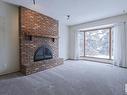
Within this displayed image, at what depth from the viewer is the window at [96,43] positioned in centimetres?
604

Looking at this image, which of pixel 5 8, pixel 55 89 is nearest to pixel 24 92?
pixel 55 89

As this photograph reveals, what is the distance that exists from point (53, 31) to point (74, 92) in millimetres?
3820

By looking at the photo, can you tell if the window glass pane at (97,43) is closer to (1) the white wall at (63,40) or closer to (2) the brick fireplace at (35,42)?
(1) the white wall at (63,40)

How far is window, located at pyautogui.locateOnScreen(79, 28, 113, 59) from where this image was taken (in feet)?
19.8

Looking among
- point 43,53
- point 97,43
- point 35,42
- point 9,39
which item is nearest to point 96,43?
point 97,43

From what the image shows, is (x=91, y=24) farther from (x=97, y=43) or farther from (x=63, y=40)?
(x=63, y=40)

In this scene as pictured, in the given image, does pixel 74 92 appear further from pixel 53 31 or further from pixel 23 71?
pixel 53 31

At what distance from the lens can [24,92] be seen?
2.33m

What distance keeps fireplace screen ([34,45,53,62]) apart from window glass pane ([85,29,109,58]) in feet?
9.79

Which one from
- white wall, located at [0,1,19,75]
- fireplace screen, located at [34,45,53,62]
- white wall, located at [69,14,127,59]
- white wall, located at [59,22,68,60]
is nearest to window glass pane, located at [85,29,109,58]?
white wall, located at [69,14,127,59]

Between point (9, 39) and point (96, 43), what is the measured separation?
500cm

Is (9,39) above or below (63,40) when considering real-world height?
below

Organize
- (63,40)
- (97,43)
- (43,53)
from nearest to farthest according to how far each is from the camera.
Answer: (43,53)
(97,43)
(63,40)

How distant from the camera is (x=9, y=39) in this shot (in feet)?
12.2
